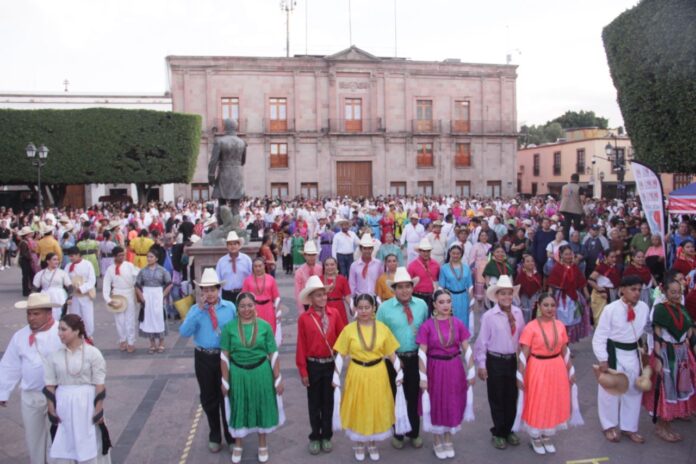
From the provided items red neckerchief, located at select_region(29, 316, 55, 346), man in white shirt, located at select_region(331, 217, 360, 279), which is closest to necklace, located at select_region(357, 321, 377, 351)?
red neckerchief, located at select_region(29, 316, 55, 346)

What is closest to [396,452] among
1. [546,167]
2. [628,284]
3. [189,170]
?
[628,284]

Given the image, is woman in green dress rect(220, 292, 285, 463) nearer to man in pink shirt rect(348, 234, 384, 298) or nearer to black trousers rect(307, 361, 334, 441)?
black trousers rect(307, 361, 334, 441)

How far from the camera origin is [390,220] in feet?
56.4

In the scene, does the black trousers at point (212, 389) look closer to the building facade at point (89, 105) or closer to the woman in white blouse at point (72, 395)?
the woman in white blouse at point (72, 395)

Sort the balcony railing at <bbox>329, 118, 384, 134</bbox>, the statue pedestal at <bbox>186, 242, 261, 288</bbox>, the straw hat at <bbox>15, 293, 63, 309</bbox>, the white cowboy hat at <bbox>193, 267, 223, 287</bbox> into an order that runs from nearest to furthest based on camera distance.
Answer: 1. the straw hat at <bbox>15, 293, 63, 309</bbox>
2. the white cowboy hat at <bbox>193, 267, 223, 287</bbox>
3. the statue pedestal at <bbox>186, 242, 261, 288</bbox>
4. the balcony railing at <bbox>329, 118, 384, 134</bbox>

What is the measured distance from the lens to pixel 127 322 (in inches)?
355

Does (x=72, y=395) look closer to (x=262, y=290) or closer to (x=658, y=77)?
(x=262, y=290)

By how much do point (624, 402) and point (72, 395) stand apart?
16.2ft

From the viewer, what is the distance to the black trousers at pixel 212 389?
5.67 metres

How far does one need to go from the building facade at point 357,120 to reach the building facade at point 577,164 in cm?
491

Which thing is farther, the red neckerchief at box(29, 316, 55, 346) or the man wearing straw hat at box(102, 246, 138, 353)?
the man wearing straw hat at box(102, 246, 138, 353)

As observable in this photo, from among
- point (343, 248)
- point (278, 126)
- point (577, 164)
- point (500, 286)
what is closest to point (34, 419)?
point (500, 286)

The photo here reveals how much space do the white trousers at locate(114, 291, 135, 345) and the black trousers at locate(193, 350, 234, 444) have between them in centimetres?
372

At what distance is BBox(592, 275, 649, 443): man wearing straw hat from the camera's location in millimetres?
5715
